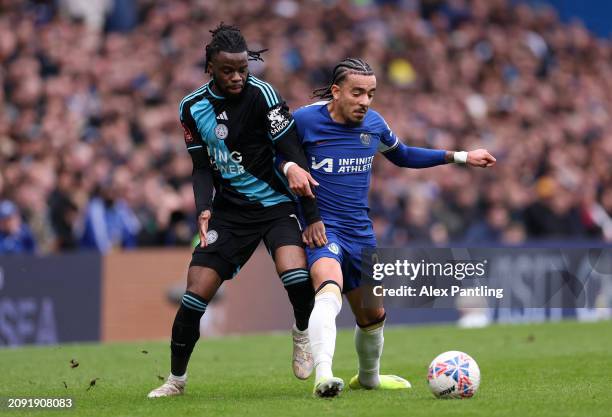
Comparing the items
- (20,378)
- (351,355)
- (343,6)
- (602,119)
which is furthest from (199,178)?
(602,119)

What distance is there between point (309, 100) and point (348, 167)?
12.5 meters

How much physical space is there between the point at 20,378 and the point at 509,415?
5108 mm

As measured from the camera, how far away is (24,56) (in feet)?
61.2

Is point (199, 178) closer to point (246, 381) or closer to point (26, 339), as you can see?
point (246, 381)

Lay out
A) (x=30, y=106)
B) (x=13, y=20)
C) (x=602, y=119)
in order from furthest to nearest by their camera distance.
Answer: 1. (x=602, y=119)
2. (x=13, y=20)
3. (x=30, y=106)

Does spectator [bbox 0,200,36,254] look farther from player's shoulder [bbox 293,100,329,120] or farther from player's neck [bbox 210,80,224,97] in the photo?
player's shoulder [bbox 293,100,329,120]

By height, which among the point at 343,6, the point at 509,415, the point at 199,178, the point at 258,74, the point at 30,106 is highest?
the point at 343,6

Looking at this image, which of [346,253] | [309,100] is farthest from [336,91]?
[309,100]

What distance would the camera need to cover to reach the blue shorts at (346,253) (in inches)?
349

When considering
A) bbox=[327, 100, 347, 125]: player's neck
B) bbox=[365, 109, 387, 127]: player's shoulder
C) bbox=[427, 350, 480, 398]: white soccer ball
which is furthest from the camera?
bbox=[365, 109, 387, 127]: player's shoulder

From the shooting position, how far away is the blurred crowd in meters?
17.4

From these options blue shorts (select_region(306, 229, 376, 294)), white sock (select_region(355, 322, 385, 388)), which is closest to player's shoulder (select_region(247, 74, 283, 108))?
blue shorts (select_region(306, 229, 376, 294))

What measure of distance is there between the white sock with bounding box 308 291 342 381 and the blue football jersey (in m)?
0.73

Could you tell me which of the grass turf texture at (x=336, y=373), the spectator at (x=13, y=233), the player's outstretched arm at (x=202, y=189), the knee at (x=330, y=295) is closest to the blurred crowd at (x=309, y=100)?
the spectator at (x=13, y=233)
